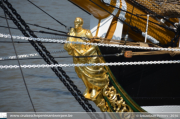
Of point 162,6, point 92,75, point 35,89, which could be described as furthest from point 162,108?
point 35,89

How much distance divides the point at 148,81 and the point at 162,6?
0.62 meters

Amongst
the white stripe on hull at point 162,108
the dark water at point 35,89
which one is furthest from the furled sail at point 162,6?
the dark water at point 35,89

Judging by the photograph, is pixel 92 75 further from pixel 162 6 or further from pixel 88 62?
pixel 162 6

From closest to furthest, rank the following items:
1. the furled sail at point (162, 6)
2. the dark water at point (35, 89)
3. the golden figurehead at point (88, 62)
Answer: the golden figurehead at point (88, 62) → the furled sail at point (162, 6) → the dark water at point (35, 89)

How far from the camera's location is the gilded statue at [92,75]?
7.69ft

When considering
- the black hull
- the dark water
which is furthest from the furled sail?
the dark water

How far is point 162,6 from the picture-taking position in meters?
2.54

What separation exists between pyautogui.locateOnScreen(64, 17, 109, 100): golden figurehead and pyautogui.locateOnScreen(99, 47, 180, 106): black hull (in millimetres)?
117

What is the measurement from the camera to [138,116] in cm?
255

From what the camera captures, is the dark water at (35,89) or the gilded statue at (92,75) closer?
the gilded statue at (92,75)

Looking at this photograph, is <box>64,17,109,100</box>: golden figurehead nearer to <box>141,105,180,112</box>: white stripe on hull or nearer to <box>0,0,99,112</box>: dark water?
<box>141,105,180,112</box>: white stripe on hull

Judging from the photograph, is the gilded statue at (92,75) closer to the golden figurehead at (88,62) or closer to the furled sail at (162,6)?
→ the golden figurehead at (88,62)

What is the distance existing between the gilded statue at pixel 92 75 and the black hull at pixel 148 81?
3.9 inches

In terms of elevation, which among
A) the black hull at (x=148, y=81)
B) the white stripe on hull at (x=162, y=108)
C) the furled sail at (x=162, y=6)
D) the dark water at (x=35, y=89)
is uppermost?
the furled sail at (x=162, y=6)
